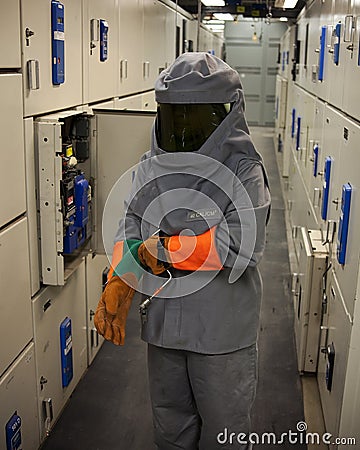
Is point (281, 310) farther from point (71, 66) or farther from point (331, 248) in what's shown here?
point (71, 66)

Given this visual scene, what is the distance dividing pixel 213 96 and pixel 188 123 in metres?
0.13

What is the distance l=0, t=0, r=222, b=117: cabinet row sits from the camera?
7.09 ft

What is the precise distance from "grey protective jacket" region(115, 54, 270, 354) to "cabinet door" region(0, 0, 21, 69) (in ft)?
1.81

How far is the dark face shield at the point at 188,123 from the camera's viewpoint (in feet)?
6.50

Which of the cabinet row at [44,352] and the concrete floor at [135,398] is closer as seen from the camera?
the cabinet row at [44,352]

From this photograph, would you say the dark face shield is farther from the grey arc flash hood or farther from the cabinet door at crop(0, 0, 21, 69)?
the cabinet door at crop(0, 0, 21, 69)

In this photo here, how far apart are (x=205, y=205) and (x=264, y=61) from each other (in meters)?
11.3

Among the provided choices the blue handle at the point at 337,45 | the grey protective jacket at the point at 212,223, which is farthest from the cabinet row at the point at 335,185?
the grey protective jacket at the point at 212,223

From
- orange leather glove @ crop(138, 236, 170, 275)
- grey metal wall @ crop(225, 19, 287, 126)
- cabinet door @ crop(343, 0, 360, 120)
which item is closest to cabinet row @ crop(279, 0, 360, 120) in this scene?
cabinet door @ crop(343, 0, 360, 120)

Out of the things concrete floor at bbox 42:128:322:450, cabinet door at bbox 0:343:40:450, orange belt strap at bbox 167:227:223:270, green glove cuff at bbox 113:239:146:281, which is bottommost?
concrete floor at bbox 42:128:322:450

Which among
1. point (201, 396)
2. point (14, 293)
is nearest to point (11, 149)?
point (14, 293)

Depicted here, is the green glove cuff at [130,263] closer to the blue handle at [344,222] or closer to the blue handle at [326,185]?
the blue handle at [344,222]

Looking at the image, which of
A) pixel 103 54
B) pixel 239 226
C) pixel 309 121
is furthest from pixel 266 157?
pixel 239 226

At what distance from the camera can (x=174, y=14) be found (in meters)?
5.84
